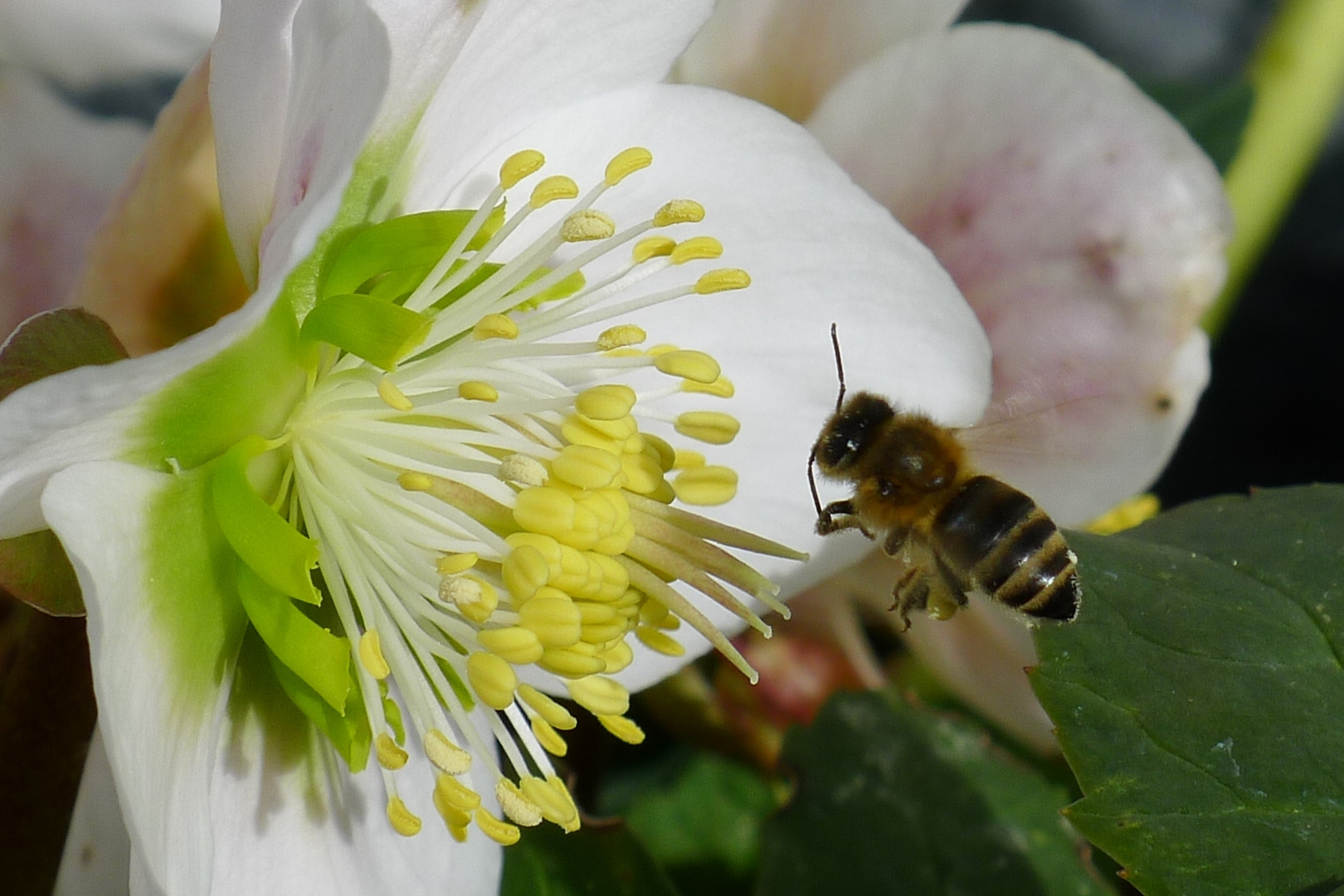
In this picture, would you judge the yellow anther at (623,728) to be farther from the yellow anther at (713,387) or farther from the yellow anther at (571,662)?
the yellow anther at (713,387)

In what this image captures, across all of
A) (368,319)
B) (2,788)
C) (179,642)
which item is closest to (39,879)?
(2,788)

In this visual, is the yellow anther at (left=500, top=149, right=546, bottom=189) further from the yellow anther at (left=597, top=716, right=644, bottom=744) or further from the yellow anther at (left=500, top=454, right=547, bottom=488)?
the yellow anther at (left=597, top=716, right=644, bottom=744)

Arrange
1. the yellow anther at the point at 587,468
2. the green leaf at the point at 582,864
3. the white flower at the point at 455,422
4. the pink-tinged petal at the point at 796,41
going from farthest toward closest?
the pink-tinged petal at the point at 796,41, the green leaf at the point at 582,864, the yellow anther at the point at 587,468, the white flower at the point at 455,422

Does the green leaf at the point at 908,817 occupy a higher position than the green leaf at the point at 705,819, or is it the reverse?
the green leaf at the point at 908,817

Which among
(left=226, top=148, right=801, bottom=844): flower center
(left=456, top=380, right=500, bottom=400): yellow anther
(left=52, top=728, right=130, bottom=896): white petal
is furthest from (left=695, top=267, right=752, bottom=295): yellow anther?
(left=52, top=728, right=130, bottom=896): white petal

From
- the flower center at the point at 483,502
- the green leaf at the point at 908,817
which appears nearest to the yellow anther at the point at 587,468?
the flower center at the point at 483,502

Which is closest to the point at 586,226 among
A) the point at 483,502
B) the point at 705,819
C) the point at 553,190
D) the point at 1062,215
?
the point at 553,190
